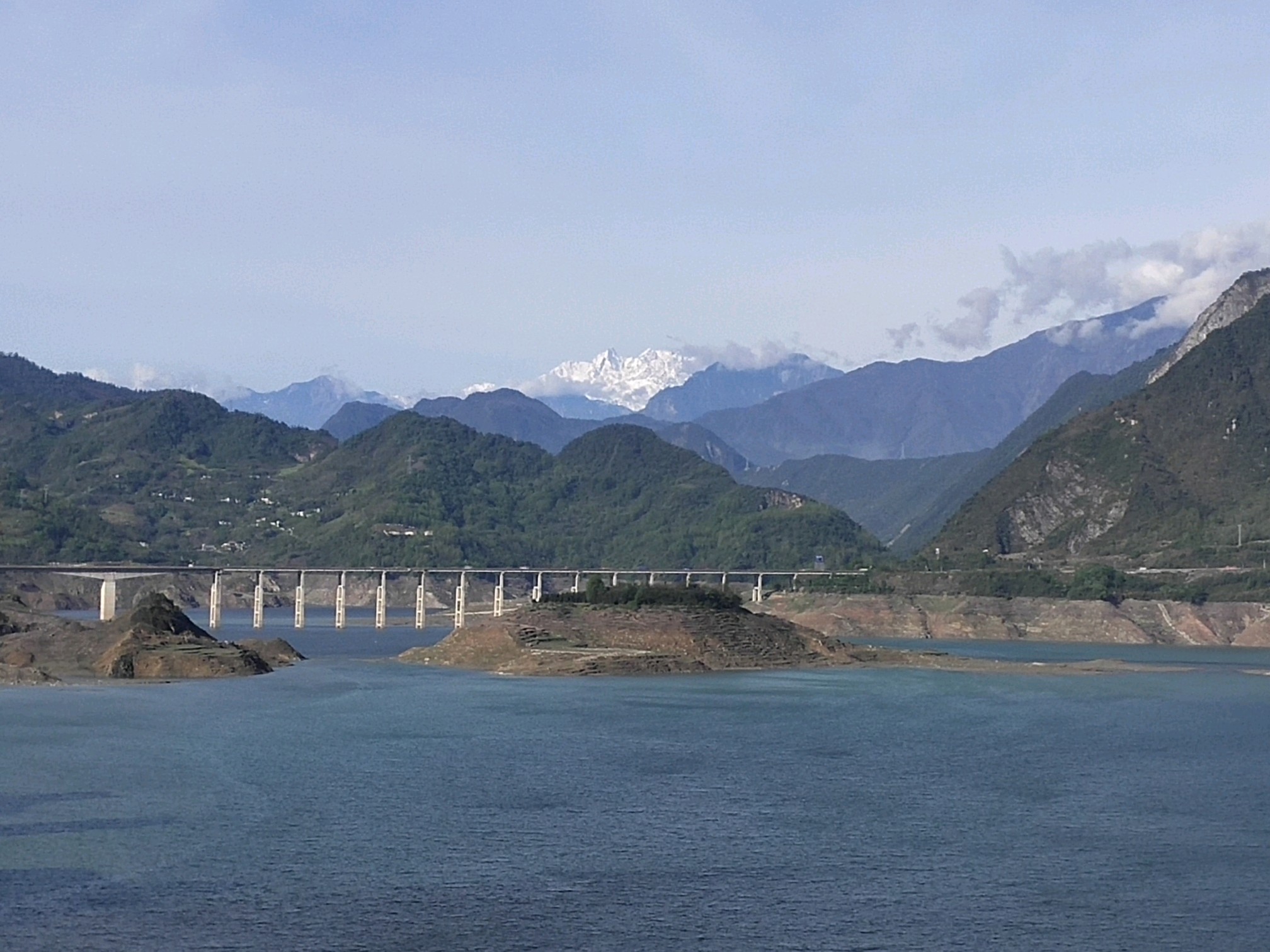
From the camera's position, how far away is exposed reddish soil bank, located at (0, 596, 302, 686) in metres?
131

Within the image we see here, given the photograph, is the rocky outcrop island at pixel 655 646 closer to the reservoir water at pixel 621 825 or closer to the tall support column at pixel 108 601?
the reservoir water at pixel 621 825

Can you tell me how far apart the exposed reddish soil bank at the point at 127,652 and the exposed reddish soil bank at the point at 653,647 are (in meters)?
18.5

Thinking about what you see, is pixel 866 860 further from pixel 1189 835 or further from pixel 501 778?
pixel 501 778

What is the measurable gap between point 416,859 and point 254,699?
5686cm

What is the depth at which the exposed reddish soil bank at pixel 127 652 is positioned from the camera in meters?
131

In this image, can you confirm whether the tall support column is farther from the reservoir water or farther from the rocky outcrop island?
the reservoir water

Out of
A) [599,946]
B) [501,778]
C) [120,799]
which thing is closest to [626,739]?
[501,778]

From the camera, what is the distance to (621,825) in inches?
2687

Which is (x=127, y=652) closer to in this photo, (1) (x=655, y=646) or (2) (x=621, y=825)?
(1) (x=655, y=646)

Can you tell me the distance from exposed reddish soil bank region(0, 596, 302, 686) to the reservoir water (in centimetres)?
1289

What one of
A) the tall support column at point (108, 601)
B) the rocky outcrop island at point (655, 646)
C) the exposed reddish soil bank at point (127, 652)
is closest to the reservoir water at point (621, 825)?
the exposed reddish soil bank at point (127, 652)

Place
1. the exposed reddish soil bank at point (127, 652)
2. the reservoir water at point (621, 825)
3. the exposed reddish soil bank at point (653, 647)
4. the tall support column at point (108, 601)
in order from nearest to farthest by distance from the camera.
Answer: the reservoir water at point (621, 825) → the exposed reddish soil bank at point (127, 652) → the exposed reddish soil bank at point (653, 647) → the tall support column at point (108, 601)

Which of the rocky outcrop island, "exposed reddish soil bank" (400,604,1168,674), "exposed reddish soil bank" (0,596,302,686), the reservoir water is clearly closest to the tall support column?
"exposed reddish soil bank" (0,596,302,686)

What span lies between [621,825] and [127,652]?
75.0 meters
